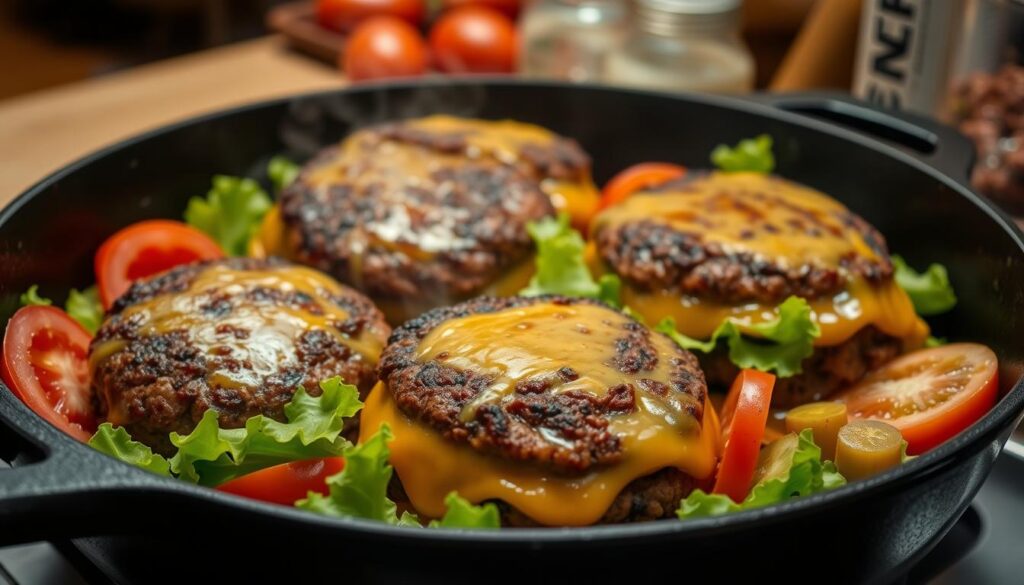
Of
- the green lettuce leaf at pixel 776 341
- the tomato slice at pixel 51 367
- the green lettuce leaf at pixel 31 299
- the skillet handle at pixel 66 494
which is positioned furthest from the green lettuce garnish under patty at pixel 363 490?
the green lettuce leaf at pixel 31 299

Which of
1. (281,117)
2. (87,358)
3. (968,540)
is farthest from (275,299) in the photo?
(968,540)

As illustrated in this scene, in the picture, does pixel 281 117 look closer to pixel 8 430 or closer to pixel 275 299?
pixel 275 299

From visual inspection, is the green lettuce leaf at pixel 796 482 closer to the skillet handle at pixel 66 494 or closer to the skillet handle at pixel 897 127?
the skillet handle at pixel 66 494

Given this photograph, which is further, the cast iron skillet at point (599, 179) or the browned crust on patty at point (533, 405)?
the browned crust on patty at point (533, 405)

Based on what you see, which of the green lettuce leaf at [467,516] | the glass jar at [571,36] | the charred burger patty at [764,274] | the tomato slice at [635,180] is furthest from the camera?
the glass jar at [571,36]

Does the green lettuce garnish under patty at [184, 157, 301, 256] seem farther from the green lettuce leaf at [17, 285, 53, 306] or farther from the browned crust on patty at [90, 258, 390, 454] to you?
the browned crust on patty at [90, 258, 390, 454]

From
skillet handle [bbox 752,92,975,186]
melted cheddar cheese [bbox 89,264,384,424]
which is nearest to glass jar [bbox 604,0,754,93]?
skillet handle [bbox 752,92,975,186]

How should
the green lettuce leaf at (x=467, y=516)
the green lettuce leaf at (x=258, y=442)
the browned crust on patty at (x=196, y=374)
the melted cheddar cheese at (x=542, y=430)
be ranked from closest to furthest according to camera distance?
the green lettuce leaf at (x=467, y=516), the melted cheddar cheese at (x=542, y=430), the green lettuce leaf at (x=258, y=442), the browned crust on patty at (x=196, y=374)
